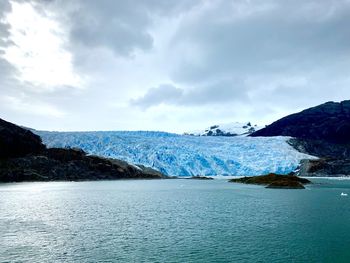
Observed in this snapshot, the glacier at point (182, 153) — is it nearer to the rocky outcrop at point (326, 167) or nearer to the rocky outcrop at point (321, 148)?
the rocky outcrop at point (326, 167)

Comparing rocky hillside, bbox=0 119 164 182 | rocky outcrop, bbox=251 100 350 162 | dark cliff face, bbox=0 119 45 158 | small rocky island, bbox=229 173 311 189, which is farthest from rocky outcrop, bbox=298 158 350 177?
dark cliff face, bbox=0 119 45 158

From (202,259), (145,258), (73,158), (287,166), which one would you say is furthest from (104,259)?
(287,166)

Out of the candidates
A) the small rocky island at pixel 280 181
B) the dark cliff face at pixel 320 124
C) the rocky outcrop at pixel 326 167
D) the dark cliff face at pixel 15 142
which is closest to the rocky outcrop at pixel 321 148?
the dark cliff face at pixel 320 124

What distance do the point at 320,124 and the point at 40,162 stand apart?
365ft

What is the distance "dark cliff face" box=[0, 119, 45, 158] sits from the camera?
7219cm

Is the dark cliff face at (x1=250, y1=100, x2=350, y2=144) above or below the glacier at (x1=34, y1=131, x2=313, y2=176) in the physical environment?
above

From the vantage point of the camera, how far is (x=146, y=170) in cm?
9294

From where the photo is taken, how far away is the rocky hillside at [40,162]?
232 feet

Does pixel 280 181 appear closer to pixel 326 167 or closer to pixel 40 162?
pixel 326 167

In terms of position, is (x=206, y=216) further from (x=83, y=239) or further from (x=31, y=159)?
(x=31, y=159)

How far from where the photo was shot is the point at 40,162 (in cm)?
7394

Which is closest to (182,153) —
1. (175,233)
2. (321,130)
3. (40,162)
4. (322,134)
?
(40,162)

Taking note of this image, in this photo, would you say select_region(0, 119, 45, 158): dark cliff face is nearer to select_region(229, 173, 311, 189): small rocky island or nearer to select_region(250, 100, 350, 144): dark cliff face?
select_region(229, 173, 311, 189): small rocky island

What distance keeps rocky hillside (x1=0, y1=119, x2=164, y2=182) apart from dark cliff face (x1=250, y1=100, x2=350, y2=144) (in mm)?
87049
